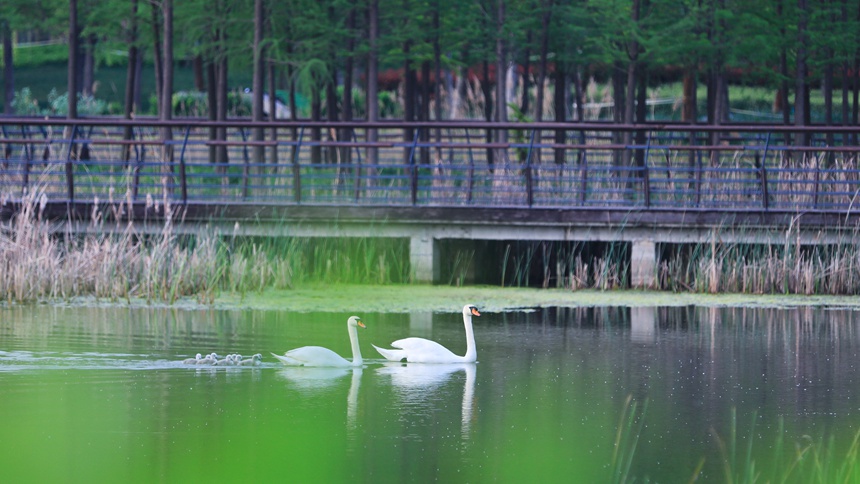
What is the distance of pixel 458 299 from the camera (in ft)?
62.2

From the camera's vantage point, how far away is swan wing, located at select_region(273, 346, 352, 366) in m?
13.3

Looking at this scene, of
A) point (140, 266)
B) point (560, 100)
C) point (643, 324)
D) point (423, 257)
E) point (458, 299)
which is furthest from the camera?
point (560, 100)

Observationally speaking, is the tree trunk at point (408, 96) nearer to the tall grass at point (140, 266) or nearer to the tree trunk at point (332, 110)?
the tree trunk at point (332, 110)

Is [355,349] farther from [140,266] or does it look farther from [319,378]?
[140,266]

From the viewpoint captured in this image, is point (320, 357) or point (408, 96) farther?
point (408, 96)

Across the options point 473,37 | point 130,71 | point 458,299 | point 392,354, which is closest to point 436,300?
point 458,299

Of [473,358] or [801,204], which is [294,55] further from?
[473,358]

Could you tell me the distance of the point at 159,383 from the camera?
12.5 meters

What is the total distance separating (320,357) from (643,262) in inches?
316

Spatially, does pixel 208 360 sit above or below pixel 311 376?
above

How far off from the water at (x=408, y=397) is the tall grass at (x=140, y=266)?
2.50ft

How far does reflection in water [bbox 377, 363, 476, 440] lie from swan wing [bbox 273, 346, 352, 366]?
441 mm

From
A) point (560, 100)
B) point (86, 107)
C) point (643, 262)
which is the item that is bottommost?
point (643, 262)

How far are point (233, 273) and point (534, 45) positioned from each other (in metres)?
12.2
